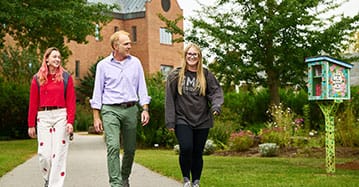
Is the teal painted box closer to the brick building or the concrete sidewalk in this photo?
the concrete sidewalk

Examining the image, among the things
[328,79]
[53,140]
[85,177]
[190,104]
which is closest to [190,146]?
[190,104]

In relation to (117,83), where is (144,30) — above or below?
above

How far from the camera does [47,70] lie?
816 centimetres

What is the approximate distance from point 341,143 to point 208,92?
1191 centimetres

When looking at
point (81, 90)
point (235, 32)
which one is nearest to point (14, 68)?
point (81, 90)

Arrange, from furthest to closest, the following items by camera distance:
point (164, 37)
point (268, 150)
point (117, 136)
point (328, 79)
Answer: point (164, 37)
point (268, 150)
point (328, 79)
point (117, 136)

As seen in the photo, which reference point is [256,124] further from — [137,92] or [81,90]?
[81,90]

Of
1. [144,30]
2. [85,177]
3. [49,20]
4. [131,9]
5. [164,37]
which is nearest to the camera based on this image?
[85,177]

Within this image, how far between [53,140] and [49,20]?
55.4 ft

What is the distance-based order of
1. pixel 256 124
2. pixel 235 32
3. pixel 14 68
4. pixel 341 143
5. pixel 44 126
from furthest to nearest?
pixel 14 68, pixel 256 124, pixel 235 32, pixel 341 143, pixel 44 126

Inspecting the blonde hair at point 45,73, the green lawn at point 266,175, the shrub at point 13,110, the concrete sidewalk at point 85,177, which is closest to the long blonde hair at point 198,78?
the blonde hair at point 45,73

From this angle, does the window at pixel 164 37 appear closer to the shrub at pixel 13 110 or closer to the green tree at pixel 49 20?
the shrub at pixel 13 110

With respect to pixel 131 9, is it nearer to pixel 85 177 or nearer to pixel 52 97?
pixel 85 177

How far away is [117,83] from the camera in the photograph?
8102 millimetres
